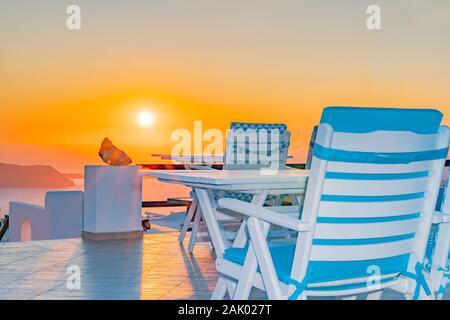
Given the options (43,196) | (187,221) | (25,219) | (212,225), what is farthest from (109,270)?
(25,219)

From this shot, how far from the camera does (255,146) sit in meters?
5.57

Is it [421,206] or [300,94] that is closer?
[421,206]

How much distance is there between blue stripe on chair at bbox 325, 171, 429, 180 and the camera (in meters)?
2.11

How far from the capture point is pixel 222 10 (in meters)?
9.37

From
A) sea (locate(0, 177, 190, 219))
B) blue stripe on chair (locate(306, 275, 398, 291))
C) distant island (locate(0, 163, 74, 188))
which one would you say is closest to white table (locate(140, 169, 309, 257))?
blue stripe on chair (locate(306, 275, 398, 291))

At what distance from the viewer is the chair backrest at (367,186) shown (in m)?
2.09

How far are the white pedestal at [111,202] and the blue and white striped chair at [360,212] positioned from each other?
3.59 metres

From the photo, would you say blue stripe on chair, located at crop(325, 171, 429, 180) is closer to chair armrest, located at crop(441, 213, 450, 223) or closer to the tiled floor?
chair armrest, located at crop(441, 213, 450, 223)

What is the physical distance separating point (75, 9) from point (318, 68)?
422 cm

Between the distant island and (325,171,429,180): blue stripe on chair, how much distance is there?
8873mm

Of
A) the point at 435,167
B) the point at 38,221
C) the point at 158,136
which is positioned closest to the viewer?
the point at 435,167
